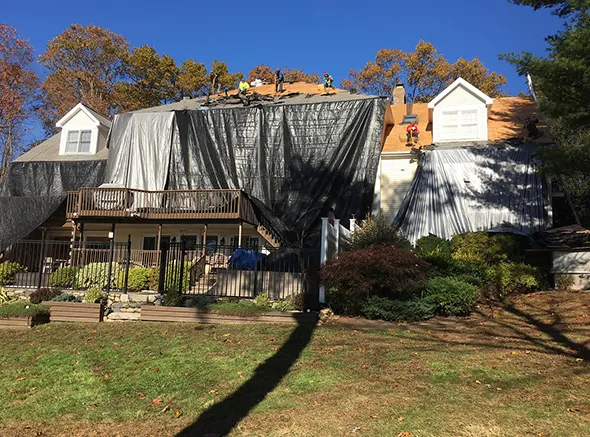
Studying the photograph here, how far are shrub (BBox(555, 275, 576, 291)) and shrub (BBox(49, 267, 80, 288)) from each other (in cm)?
1224

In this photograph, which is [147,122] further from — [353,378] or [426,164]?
[353,378]

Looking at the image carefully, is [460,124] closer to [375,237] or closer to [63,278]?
[375,237]

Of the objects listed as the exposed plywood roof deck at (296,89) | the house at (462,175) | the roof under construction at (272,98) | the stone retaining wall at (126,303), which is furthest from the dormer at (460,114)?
the stone retaining wall at (126,303)

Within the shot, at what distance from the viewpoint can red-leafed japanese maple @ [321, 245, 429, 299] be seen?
9484 millimetres

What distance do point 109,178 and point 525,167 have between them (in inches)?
625

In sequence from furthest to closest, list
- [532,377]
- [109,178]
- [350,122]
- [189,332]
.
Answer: [109,178], [350,122], [189,332], [532,377]

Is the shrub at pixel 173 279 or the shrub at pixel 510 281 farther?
the shrub at pixel 173 279

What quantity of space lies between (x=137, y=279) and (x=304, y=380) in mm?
8363

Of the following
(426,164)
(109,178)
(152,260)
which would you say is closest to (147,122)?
(109,178)

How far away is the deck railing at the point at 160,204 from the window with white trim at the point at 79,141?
4.56 m

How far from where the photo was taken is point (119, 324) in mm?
9852

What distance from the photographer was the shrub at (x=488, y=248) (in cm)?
1320

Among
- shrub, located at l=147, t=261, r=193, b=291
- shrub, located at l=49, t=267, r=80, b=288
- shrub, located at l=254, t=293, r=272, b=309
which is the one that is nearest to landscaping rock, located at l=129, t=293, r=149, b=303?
shrub, located at l=147, t=261, r=193, b=291

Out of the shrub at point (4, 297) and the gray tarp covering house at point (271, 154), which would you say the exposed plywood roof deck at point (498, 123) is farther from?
the shrub at point (4, 297)
